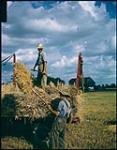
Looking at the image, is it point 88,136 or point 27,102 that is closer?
point 88,136

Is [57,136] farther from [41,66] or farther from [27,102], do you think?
[41,66]

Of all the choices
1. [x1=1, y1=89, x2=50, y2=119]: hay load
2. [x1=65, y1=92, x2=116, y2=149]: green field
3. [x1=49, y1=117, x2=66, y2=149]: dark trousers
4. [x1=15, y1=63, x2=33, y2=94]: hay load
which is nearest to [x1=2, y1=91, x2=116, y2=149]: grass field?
[x1=65, y1=92, x2=116, y2=149]: green field

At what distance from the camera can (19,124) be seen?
1388 cm

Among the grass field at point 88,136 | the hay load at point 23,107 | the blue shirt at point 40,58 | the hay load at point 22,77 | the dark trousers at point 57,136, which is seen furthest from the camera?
the blue shirt at point 40,58

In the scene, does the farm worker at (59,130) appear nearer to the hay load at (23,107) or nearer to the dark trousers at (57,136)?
the dark trousers at (57,136)

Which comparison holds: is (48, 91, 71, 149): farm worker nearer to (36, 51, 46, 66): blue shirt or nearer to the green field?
the green field

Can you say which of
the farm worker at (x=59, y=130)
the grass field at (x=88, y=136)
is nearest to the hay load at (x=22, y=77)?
the grass field at (x=88, y=136)

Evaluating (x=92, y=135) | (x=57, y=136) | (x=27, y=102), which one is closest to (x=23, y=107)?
(x=27, y=102)

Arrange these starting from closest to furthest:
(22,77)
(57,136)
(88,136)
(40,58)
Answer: (57,136)
(88,136)
(22,77)
(40,58)

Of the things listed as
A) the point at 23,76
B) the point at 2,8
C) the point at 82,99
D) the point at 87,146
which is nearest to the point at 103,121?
the point at 82,99

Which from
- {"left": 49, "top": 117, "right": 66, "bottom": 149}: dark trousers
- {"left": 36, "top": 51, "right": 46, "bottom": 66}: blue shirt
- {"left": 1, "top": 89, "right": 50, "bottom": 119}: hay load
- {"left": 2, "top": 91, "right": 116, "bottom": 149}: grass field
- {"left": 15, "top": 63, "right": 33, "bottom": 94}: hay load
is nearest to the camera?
{"left": 49, "top": 117, "right": 66, "bottom": 149}: dark trousers

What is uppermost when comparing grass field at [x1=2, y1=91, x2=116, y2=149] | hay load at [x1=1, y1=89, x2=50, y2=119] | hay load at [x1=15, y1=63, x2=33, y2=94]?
hay load at [x1=15, y1=63, x2=33, y2=94]

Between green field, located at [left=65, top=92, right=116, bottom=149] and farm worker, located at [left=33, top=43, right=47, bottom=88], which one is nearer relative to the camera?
green field, located at [left=65, top=92, right=116, bottom=149]

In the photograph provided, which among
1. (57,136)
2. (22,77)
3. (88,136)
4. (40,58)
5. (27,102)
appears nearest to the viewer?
(57,136)
